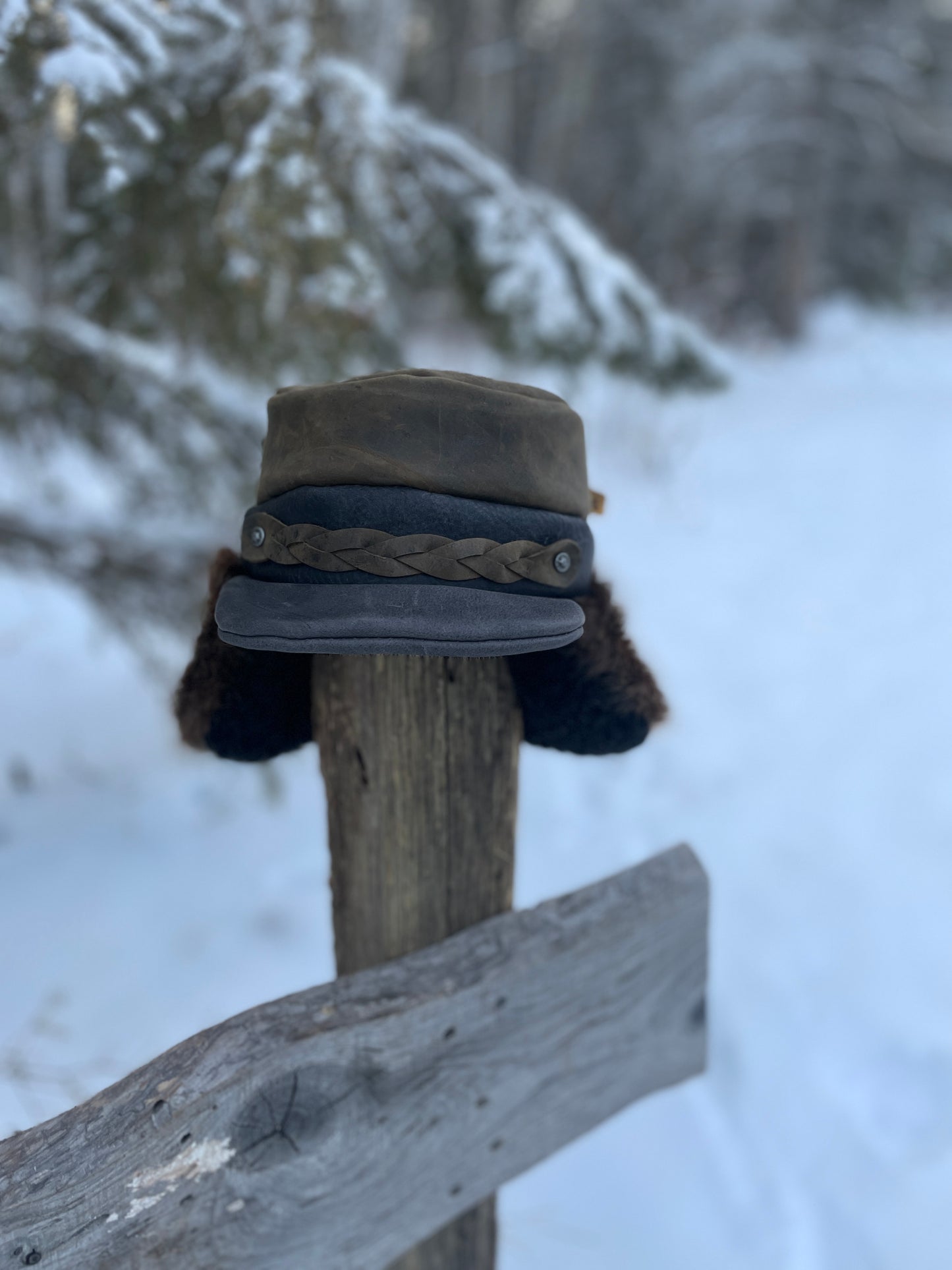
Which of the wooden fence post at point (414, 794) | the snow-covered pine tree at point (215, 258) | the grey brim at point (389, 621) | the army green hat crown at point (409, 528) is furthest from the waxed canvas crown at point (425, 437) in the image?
the snow-covered pine tree at point (215, 258)

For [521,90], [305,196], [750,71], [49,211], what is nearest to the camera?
[305,196]

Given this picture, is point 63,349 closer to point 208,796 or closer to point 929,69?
point 208,796

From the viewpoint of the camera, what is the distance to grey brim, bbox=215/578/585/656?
2.44 ft

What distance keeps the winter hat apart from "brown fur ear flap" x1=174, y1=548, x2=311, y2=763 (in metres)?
0.05

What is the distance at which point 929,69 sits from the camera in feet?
34.0

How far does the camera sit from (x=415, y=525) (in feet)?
2.57

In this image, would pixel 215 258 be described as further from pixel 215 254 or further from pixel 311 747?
pixel 311 747

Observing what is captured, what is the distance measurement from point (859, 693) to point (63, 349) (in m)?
3.11

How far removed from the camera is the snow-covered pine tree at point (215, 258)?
1448mm

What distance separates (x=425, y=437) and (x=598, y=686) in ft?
1.13

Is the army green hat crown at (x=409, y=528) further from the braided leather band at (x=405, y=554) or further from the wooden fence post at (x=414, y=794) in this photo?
the wooden fence post at (x=414, y=794)

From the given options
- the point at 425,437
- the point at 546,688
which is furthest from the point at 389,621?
the point at 546,688

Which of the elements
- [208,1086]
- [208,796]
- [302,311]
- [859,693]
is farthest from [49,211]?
[859,693]

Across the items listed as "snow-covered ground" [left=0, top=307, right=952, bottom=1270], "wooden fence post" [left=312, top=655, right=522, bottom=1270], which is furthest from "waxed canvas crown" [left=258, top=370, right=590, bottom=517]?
"snow-covered ground" [left=0, top=307, right=952, bottom=1270]
